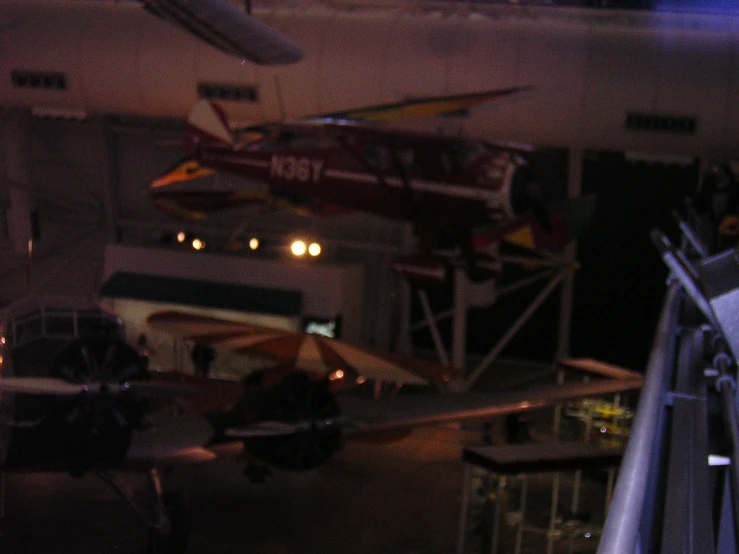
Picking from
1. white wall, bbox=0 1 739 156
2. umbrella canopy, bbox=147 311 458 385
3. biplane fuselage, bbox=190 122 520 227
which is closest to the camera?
biplane fuselage, bbox=190 122 520 227

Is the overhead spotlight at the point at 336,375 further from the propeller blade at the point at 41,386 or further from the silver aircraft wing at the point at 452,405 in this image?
the propeller blade at the point at 41,386

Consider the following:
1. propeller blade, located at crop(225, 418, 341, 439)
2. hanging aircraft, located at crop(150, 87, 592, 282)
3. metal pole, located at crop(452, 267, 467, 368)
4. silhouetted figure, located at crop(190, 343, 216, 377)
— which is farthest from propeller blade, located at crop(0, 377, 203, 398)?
metal pole, located at crop(452, 267, 467, 368)

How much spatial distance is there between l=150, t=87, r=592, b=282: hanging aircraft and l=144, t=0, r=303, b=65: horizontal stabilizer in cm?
109

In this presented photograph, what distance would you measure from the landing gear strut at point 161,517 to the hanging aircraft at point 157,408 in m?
0.01

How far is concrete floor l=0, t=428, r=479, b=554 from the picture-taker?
9609mm

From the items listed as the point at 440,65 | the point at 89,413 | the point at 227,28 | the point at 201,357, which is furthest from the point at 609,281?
the point at 89,413

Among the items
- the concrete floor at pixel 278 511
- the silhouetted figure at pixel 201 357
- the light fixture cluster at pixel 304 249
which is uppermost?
the light fixture cluster at pixel 304 249

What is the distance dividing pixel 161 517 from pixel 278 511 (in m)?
2.04

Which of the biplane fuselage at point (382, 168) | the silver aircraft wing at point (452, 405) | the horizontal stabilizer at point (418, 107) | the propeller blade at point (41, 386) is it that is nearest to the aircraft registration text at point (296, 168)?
the biplane fuselage at point (382, 168)

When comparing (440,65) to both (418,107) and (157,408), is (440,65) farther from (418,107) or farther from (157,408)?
(157,408)

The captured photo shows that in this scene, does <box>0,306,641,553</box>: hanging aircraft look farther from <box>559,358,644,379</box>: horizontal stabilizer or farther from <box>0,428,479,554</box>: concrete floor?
<box>0,428,479,554</box>: concrete floor

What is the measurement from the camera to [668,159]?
1086 centimetres

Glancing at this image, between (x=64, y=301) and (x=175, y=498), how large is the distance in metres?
2.21

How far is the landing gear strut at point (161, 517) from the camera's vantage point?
8727 millimetres
